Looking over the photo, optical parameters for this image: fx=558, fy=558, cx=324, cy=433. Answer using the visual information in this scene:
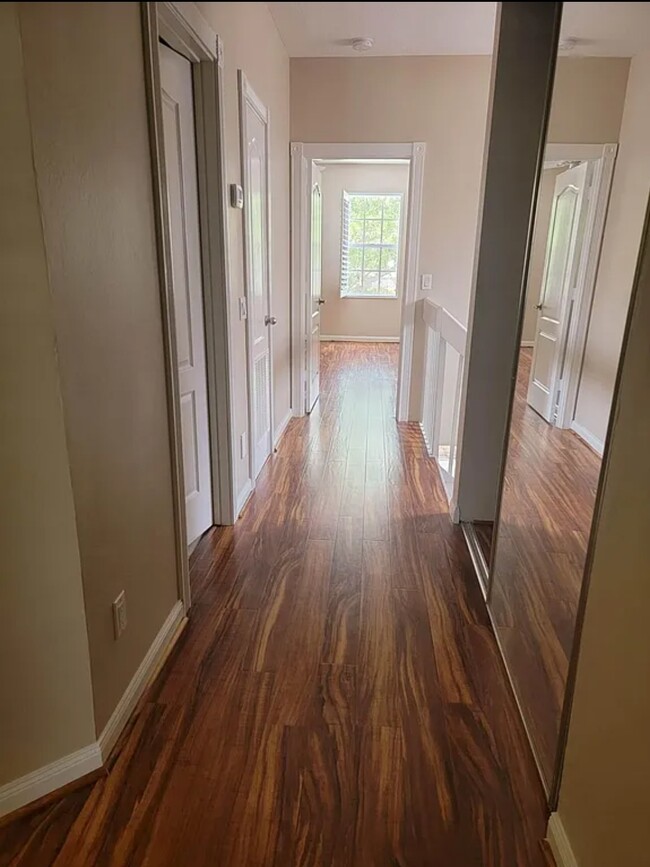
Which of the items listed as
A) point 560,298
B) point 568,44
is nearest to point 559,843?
point 560,298

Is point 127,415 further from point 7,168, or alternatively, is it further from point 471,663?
point 471,663

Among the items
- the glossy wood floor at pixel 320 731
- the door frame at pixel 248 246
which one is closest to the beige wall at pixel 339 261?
the door frame at pixel 248 246

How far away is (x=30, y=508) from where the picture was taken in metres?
1.27

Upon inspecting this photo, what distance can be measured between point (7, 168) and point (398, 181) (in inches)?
323

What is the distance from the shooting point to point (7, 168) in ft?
3.59

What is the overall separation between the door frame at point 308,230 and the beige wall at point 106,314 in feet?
9.60

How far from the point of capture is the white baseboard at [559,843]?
1262 mm

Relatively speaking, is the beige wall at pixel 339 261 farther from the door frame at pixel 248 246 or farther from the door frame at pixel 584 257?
the door frame at pixel 584 257

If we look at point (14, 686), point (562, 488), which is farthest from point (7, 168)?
point (562, 488)

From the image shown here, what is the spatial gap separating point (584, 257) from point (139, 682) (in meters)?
2.01

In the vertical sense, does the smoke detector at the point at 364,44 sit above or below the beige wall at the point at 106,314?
above

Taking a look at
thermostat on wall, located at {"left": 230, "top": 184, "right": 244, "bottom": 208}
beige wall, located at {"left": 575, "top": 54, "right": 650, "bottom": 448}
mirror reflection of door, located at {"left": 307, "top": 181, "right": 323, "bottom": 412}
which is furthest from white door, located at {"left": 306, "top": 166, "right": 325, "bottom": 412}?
beige wall, located at {"left": 575, "top": 54, "right": 650, "bottom": 448}

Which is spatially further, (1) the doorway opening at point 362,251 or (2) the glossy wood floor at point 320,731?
(1) the doorway opening at point 362,251

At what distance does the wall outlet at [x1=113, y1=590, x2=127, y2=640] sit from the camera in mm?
1572
